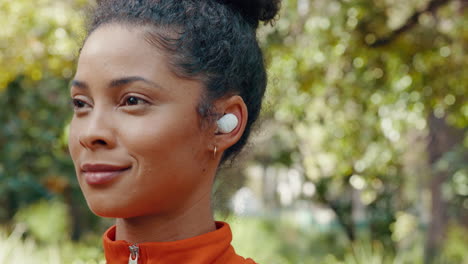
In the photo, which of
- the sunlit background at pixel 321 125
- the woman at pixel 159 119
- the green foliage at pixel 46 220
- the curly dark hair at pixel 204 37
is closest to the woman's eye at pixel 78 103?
the woman at pixel 159 119

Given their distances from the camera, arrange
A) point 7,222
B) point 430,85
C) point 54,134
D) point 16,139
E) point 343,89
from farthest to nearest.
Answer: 1. point 7,222
2. point 16,139
3. point 54,134
4. point 343,89
5. point 430,85

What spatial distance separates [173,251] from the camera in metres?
1.79

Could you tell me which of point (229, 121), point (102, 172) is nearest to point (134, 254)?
point (102, 172)

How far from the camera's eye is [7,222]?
9875mm

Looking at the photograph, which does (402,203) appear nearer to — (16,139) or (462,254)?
(462,254)

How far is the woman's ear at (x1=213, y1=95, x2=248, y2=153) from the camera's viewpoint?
1.87m

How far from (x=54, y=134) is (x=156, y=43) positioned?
6919mm

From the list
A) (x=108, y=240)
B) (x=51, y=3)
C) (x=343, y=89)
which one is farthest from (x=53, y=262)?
(x=108, y=240)

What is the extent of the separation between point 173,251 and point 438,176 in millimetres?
8097

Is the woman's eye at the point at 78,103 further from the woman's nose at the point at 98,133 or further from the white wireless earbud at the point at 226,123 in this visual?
the white wireless earbud at the point at 226,123

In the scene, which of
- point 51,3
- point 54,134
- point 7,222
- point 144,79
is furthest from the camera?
point 7,222

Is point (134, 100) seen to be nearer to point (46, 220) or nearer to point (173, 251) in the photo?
point (173, 251)

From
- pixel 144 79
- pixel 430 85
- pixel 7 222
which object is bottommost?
pixel 144 79

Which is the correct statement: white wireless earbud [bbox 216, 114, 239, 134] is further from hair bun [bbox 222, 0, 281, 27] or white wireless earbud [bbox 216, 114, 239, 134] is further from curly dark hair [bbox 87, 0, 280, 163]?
hair bun [bbox 222, 0, 281, 27]
